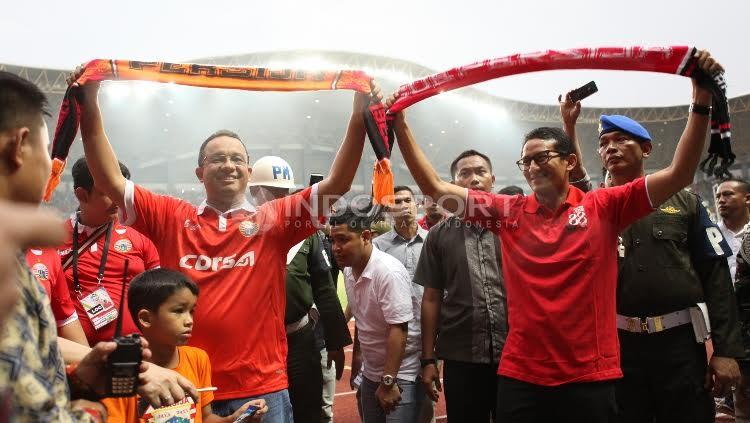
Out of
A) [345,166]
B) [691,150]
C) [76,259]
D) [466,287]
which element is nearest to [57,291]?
[76,259]

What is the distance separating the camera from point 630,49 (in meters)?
2.95

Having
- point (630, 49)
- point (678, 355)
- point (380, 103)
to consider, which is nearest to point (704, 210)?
point (678, 355)

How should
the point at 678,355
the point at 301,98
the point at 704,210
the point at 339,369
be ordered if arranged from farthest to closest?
the point at 301,98, the point at 339,369, the point at 704,210, the point at 678,355

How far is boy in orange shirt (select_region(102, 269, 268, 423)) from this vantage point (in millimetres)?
2496

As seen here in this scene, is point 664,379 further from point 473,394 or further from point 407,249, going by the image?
point 407,249

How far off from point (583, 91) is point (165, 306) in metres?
2.44

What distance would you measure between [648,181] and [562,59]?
751mm

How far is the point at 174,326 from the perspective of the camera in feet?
8.26

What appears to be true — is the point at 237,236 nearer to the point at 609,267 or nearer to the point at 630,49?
the point at 609,267

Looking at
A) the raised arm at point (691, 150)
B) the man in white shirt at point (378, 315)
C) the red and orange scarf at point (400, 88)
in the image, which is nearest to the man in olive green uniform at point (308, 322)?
the man in white shirt at point (378, 315)

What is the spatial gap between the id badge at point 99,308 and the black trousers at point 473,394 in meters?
1.95

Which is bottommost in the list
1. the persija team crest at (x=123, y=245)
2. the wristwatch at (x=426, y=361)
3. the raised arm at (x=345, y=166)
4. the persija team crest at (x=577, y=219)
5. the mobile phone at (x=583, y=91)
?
the wristwatch at (x=426, y=361)

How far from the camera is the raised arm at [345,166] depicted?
2840mm

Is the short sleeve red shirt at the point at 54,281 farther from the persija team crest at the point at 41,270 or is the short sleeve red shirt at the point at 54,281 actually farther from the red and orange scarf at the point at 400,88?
the red and orange scarf at the point at 400,88
